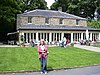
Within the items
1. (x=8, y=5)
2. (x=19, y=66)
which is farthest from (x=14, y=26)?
(x=19, y=66)

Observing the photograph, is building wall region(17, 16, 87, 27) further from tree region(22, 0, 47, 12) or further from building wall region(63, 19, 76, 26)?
tree region(22, 0, 47, 12)

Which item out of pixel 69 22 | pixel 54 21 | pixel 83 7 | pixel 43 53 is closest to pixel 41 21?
pixel 54 21

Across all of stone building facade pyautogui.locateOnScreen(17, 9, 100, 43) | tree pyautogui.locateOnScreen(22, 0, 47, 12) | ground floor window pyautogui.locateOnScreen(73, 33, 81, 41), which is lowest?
ground floor window pyautogui.locateOnScreen(73, 33, 81, 41)

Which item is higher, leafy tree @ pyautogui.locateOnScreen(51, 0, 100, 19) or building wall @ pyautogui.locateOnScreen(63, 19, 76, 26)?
leafy tree @ pyautogui.locateOnScreen(51, 0, 100, 19)

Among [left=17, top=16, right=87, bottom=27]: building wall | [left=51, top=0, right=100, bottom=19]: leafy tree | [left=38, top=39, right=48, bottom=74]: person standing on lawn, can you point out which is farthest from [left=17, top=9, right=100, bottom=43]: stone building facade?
[left=38, top=39, right=48, bottom=74]: person standing on lawn

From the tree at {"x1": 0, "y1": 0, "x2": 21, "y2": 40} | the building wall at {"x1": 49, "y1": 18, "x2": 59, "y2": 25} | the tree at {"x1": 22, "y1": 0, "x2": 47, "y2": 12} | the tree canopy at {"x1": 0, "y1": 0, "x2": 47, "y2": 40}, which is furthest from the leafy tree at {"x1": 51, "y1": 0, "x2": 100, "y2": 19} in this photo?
the tree at {"x1": 0, "y1": 0, "x2": 21, "y2": 40}

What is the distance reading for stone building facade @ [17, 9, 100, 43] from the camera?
54.0 m

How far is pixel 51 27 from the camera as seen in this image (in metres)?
56.9

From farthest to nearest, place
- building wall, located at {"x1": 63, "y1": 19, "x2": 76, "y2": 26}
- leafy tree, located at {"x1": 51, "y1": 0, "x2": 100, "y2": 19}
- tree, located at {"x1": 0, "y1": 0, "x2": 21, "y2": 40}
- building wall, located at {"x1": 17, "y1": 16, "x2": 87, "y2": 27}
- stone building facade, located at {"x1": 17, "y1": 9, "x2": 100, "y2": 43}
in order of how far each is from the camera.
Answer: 1. leafy tree, located at {"x1": 51, "y1": 0, "x2": 100, "y2": 19}
2. building wall, located at {"x1": 63, "y1": 19, "x2": 76, "y2": 26}
3. building wall, located at {"x1": 17, "y1": 16, "x2": 87, "y2": 27}
4. tree, located at {"x1": 0, "y1": 0, "x2": 21, "y2": 40}
5. stone building facade, located at {"x1": 17, "y1": 9, "x2": 100, "y2": 43}

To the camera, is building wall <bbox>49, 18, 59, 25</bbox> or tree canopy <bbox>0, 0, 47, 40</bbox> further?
building wall <bbox>49, 18, 59, 25</bbox>

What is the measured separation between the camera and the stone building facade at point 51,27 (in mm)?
53969

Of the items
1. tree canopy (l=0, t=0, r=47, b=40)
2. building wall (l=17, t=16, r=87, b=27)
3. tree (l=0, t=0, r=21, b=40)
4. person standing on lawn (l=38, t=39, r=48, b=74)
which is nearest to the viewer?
person standing on lawn (l=38, t=39, r=48, b=74)

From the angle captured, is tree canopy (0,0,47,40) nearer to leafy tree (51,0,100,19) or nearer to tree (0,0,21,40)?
tree (0,0,21,40)

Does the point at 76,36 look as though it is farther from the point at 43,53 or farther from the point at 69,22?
the point at 43,53
